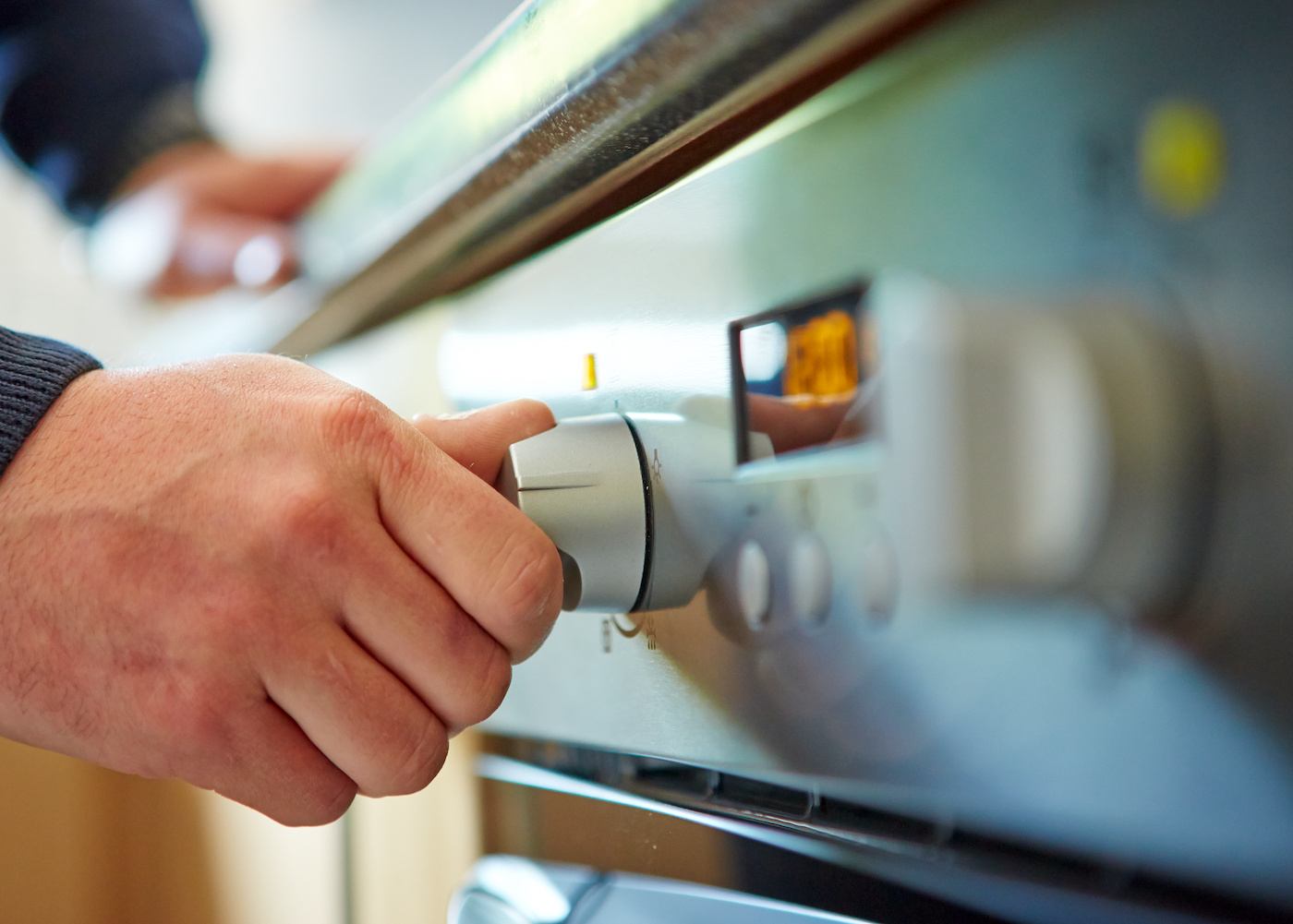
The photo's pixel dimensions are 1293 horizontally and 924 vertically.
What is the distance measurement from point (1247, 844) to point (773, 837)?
0.31 feet

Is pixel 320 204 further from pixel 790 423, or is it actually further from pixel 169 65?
pixel 169 65

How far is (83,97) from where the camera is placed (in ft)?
2.93

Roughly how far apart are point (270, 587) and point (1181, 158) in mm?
195

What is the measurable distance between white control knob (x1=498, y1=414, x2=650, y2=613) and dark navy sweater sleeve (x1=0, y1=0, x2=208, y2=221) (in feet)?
2.72

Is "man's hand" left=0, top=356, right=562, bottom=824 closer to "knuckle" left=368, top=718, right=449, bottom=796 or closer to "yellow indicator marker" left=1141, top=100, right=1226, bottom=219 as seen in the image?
"knuckle" left=368, top=718, right=449, bottom=796

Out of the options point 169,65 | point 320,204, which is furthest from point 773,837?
point 169,65

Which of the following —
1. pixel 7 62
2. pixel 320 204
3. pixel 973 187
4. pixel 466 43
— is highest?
pixel 7 62

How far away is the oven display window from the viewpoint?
0.15 m

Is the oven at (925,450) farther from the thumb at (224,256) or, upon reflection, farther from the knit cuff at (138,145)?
the knit cuff at (138,145)

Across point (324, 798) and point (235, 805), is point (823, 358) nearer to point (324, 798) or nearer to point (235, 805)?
point (324, 798)

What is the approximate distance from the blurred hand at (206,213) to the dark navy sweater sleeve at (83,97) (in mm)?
53

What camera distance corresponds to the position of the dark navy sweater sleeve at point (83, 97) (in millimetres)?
881

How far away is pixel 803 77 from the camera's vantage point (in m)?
0.16

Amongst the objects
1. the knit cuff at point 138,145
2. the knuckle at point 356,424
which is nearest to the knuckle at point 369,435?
the knuckle at point 356,424
